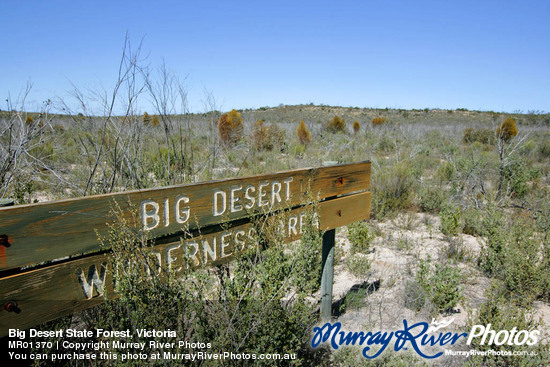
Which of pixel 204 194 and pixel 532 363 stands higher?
pixel 204 194

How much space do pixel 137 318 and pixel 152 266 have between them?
242 mm

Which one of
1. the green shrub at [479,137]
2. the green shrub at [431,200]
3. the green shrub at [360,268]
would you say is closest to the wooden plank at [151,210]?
the green shrub at [360,268]

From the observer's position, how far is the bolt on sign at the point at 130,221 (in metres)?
1.33

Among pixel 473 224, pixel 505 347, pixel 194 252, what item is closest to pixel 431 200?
pixel 473 224

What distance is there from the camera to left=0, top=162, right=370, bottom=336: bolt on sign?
52.5 inches

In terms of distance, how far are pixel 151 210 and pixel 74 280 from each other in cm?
43

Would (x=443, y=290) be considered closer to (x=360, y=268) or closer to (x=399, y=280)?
(x=399, y=280)

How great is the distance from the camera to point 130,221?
165 cm

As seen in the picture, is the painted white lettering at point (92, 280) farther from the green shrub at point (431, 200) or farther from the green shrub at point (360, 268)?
the green shrub at point (431, 200)

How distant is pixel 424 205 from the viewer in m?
6.56

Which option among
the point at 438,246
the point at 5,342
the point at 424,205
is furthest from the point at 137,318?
the point at 424,205

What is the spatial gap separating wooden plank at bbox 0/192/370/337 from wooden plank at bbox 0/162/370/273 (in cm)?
6

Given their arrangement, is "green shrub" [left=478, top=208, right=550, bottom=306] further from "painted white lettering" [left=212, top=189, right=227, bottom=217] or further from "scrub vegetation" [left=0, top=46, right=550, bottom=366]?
"painted white lettering" [left=212, top=189, right=227, bottom=217]

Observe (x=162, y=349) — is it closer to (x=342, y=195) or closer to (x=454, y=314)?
(x=342, y=195)
